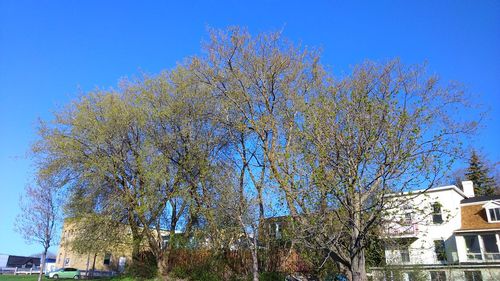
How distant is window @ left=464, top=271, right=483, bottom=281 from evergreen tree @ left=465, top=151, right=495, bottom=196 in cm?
2307

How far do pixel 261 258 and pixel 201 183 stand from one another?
587cm

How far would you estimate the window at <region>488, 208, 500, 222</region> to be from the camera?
2677 centimetres


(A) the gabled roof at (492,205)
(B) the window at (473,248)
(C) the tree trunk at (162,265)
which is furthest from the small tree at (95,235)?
(A) the gabled roof at (492,205)

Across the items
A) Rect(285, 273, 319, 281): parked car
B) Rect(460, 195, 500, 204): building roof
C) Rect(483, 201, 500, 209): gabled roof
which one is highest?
Rect(460, 195, 500, 204): building roof

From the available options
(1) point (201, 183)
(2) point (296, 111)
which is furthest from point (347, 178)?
(1) point (201, 183)

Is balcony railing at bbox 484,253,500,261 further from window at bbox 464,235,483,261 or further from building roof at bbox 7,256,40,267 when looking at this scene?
building roof at bbox 7,256,40,267

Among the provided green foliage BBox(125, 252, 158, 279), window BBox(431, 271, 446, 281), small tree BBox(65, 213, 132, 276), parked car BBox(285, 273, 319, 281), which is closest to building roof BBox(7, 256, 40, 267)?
green foliage BBox(125, 252, 158, 279)

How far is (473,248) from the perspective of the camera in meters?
27.5

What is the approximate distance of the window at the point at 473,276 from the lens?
2111cm

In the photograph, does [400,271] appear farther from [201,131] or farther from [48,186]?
[48,186]

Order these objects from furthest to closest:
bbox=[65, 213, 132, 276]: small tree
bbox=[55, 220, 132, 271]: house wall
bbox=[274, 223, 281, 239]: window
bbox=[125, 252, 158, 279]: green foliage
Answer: bbox=[125, 252, 158, 279]: green foliage < bbox=[55, 220, 132, 271]: house wall < bbox=[65, 213, 132, 276]: small tree < bbox=[274, 223, 281, 239]: window

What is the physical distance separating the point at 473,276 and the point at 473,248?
7.48 m

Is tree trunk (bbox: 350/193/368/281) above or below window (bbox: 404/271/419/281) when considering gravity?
above

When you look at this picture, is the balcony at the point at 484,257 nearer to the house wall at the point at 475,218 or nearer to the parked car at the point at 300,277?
the house wall at the point at 475,218
